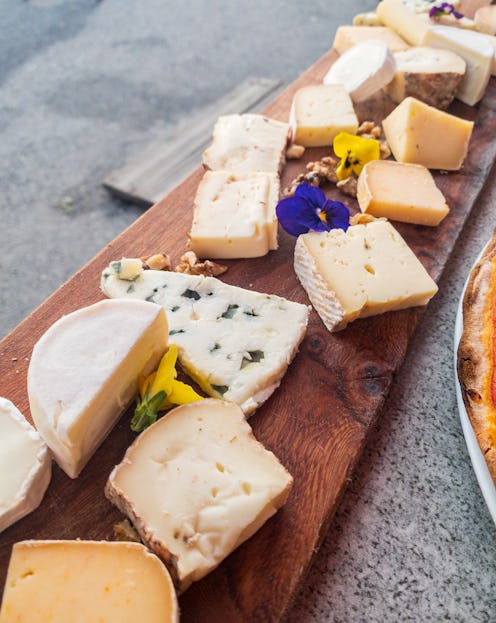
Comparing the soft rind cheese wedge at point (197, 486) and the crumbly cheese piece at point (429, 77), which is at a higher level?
the crumbly cheese piece at point (429, 77)

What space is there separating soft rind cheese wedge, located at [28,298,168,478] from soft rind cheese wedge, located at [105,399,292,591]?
10 cm

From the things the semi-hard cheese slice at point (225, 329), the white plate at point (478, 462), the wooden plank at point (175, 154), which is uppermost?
the semi-hard cheese slice at point (225, 329)

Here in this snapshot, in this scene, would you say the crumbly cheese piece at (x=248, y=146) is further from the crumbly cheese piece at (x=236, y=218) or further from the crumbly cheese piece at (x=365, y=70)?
the crumbly cheese piece at (x=365, y=70)

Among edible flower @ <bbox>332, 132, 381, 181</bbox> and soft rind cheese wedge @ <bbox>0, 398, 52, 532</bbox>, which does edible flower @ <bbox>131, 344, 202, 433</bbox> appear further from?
edible flower @ <bbox>332, 132, 381, 181</bbox>

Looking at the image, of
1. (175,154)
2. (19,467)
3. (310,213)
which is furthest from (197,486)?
(175,154)

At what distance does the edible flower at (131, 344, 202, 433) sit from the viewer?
1.13m

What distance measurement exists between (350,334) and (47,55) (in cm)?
335

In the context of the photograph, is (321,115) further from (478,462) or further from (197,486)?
(197,486)

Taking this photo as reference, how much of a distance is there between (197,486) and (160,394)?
0.20 metres

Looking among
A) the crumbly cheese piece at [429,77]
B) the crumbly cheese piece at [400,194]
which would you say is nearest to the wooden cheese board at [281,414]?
the crumbly cheese piece at [400,194]

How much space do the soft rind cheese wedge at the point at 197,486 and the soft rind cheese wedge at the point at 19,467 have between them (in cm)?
12

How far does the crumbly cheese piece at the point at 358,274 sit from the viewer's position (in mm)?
1373

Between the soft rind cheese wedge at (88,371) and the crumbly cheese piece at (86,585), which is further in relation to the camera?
the soft rind cheese wedge at (88,371)

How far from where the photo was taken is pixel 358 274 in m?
1.41
